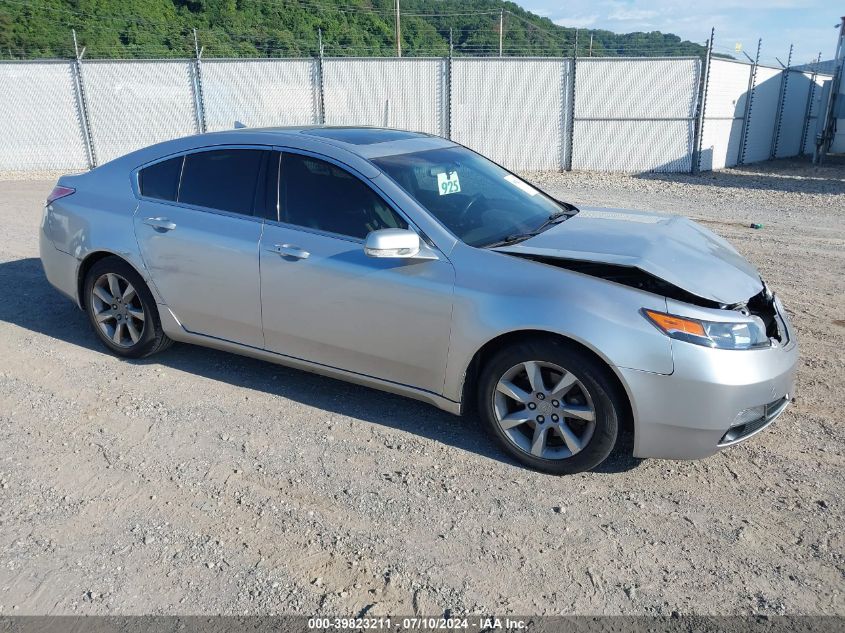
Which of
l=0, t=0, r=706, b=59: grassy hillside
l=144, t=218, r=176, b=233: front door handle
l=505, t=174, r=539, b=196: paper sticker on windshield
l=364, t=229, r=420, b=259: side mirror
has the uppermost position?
l=0, t=0, r=706, b=59: grassy hillside

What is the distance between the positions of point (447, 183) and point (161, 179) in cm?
203

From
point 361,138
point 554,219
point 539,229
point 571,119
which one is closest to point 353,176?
point 361,138

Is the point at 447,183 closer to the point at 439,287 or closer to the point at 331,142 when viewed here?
the point at 331,142

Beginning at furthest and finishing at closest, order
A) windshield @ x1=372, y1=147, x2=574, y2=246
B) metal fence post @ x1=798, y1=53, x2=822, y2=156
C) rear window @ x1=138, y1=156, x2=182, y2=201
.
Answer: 1. metal fence post @ x1=798, y1=53, x2=822, y2=156
2. rear window @ x1=138, y1=156, x2=182, y2=201
3. windshield @ x1=372, y1=147, x2=574, y2=246

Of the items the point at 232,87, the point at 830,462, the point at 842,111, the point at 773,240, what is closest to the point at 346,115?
the point at 232,87

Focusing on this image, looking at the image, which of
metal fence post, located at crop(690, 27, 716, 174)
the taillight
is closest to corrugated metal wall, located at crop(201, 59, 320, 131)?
metal fence post, located at crop(690, 27, 716, 174)

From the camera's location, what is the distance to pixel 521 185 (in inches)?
195

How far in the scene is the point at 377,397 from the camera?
457cm

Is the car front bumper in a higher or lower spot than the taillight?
lower

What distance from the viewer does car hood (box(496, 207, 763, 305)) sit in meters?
3.57

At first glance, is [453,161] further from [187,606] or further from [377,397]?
[187,606]

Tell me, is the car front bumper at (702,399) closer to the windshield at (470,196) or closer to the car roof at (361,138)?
the windshield at (470,196)

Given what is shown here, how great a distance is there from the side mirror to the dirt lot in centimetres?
109

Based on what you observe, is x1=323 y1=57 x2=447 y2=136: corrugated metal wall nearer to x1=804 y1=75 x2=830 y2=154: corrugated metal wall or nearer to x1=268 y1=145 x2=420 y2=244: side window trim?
x1=804 y1=75 x2=830 y2=154: corrugated metal wall
